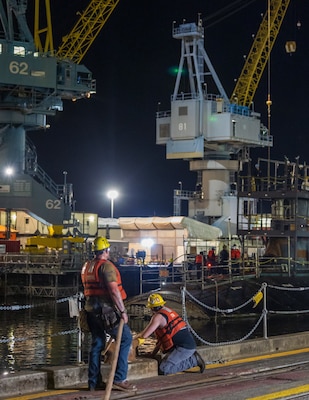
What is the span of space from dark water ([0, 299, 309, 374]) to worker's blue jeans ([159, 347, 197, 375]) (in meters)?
7.51

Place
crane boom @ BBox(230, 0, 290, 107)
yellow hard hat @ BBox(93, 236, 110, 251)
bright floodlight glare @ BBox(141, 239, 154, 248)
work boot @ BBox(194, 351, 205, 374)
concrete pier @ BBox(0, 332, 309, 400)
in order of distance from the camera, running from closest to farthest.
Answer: concrete pier @ BBox(0, 332, 309, 400) < yellow hard hat @ BBox(93, 236, 110, 251) < work boot @ BBox(194, 351, 205, 374) < bright floodlight glare @ BBox(141, 239, 154, 248) < crane boom @ BBox(230, 0, 290, 107)

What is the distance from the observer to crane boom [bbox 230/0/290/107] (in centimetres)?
8819

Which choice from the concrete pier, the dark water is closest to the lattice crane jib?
the dark water

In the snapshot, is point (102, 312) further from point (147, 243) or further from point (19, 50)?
point (19, 50)

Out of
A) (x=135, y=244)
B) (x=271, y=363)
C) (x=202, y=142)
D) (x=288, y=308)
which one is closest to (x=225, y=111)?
(x=202, y=142)

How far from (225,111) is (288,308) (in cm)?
5038

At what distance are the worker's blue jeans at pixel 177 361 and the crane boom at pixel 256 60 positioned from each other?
7908 centimetres

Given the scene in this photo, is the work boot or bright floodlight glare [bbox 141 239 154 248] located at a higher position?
bright floodlight glare [bbox 141 239 154 248]

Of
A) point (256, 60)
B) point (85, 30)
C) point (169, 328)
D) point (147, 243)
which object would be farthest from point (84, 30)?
point (169, 328)

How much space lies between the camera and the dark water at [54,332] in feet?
67.6

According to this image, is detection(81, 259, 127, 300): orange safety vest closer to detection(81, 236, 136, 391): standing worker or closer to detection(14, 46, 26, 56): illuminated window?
detection(81, 236, 136, 391): standing worker

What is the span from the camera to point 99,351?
10.6 m

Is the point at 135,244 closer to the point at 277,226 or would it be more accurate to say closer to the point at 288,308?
the point at 277,226

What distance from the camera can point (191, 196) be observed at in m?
82.4
